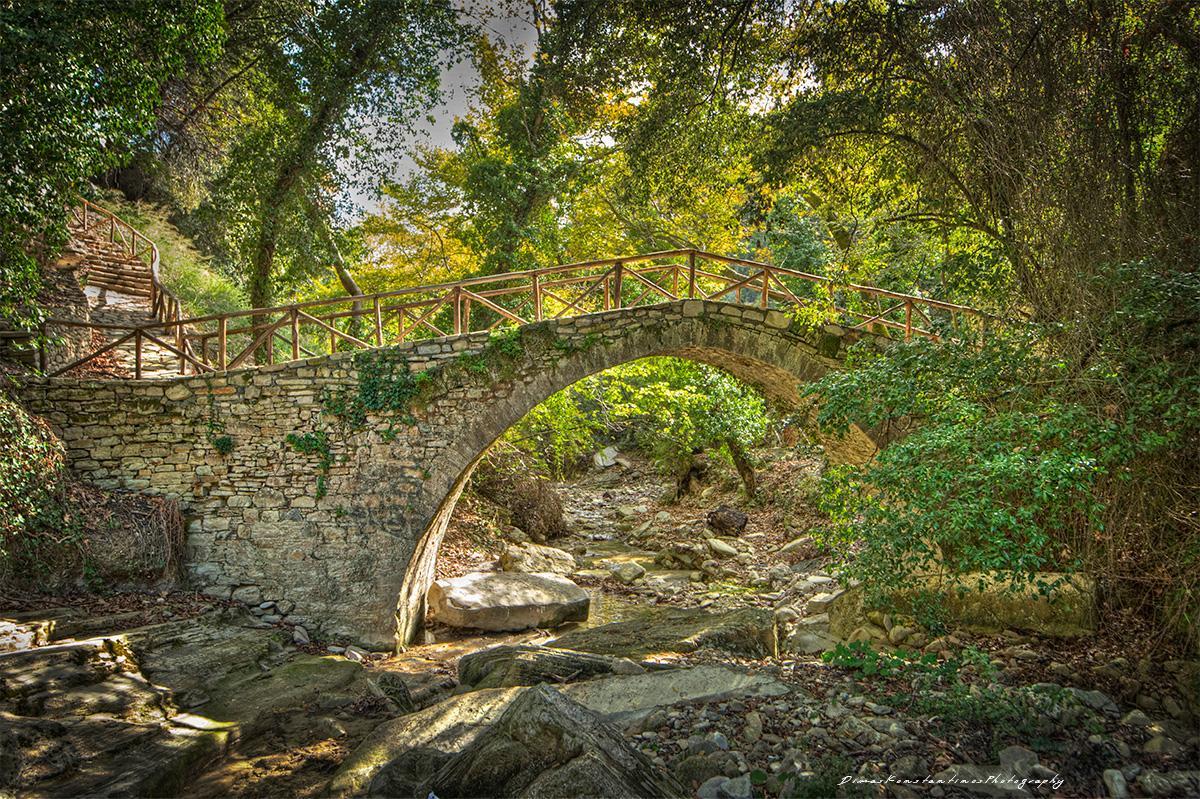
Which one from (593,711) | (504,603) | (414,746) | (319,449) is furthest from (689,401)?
(414,746)

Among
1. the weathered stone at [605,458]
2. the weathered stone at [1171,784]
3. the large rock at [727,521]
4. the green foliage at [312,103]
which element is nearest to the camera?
the weathered stone at [1171,784]

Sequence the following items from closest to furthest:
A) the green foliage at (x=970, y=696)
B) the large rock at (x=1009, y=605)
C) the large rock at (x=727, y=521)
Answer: the green foliage at (x=970, y=696) < the large rock at (x=1009, y=605) < the large rock at (x=727, y=521)

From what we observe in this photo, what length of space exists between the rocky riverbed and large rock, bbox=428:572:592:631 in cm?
123

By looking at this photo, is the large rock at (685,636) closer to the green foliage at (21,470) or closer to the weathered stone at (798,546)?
the weathered stone at (798,546)

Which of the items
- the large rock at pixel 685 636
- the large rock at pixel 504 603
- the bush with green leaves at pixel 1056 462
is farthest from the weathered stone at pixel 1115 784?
the large rock at pixel 504 603

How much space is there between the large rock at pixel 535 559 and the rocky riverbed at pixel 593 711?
3235mm

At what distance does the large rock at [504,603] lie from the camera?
849 cm

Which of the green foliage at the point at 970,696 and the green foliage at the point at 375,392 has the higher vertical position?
the green foliage at the point at 375,392

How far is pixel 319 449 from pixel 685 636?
195 inches

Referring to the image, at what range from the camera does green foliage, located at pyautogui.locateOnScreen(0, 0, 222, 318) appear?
5.49 metres

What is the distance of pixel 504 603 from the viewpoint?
8.55m

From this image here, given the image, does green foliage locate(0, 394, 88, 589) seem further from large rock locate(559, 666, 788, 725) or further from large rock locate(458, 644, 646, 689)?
large rock locate(559, 666, 788, 725)

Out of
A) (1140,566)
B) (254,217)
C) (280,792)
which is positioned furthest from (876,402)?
(254,217)

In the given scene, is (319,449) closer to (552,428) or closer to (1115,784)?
(552,428)
